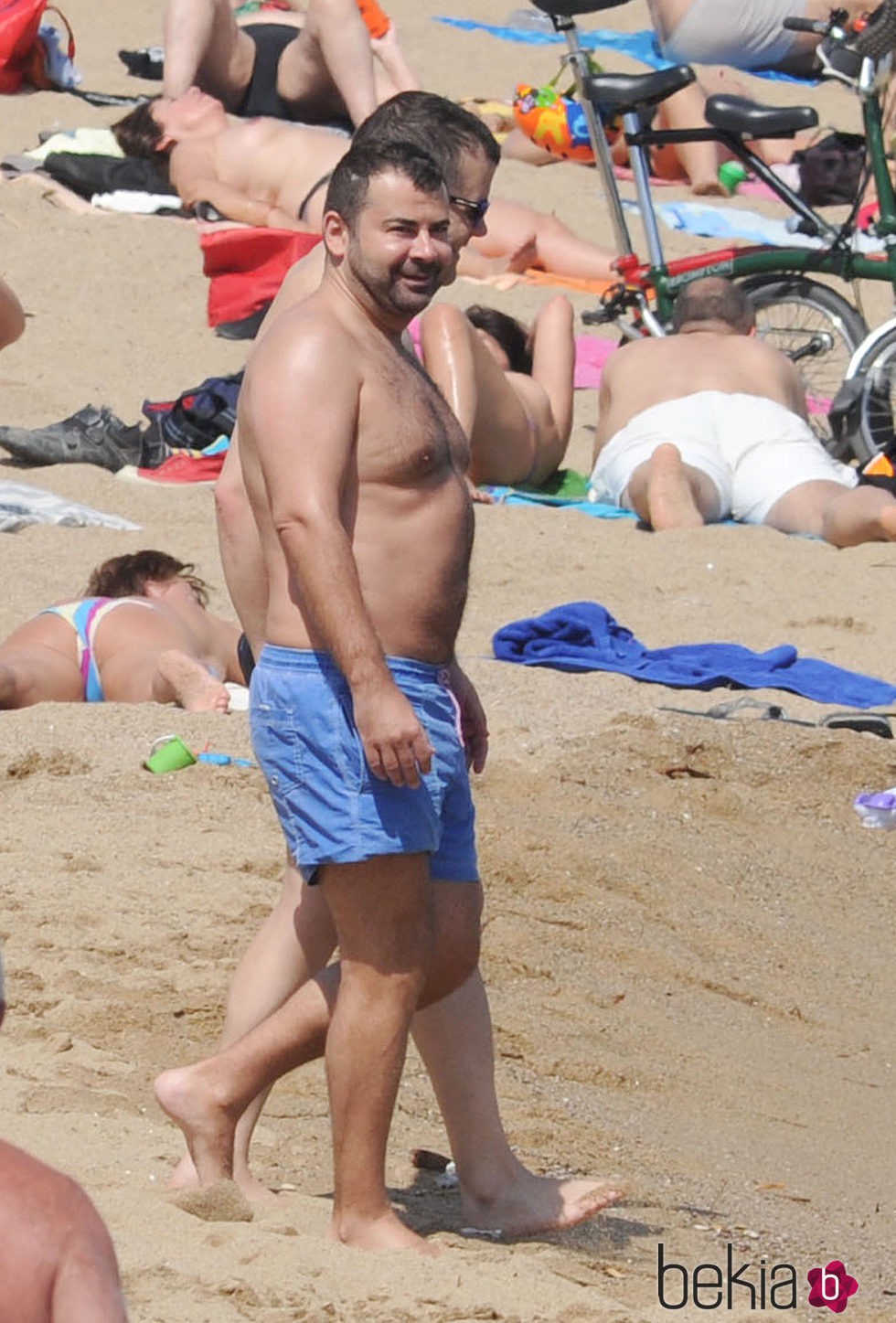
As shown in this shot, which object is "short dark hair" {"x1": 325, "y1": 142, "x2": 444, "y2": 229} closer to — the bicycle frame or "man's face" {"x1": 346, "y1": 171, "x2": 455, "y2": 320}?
"man's face" {"x1": 346, "y1": 171, "x2": 455, "y2": 320}

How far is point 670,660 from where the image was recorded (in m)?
6.46

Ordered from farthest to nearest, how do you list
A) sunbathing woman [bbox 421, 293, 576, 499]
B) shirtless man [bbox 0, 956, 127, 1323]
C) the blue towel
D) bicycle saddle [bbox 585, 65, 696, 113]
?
bicycle saddle [bbox 585, 65, 696, 113]
sunbathing woman [bbox 421, 293, 576, 499]
the blue towel
shirtless man [bbox 0, 956, 127, 1323]

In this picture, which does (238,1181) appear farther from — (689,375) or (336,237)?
(689,375)

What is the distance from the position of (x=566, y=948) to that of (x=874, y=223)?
208 inches

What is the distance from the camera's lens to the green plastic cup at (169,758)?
5.35 metres

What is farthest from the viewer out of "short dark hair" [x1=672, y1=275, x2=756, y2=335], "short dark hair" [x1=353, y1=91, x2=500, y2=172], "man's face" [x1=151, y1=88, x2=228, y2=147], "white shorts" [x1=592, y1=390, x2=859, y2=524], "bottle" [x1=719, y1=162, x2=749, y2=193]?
"bottle" [x1=719, y1=162, x2=749, y2=193]

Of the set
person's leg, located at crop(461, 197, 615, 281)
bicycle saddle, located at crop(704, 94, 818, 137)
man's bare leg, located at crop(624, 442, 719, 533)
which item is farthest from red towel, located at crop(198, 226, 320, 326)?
man's bare leg, located at crop(624, 442, 719, 533)

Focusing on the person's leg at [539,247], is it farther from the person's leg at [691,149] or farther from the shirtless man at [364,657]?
the shirtless man at [364,657]

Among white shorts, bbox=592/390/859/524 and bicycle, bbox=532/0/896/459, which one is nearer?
white shorts, bbox=592/390/859/524

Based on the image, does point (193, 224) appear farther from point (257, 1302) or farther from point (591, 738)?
point (257, 1302)

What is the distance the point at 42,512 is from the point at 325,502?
4817mm

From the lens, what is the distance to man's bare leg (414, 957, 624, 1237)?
3.30m

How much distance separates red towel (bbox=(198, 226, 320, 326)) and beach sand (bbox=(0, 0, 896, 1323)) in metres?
2.18

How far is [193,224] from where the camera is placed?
10.9 metres
